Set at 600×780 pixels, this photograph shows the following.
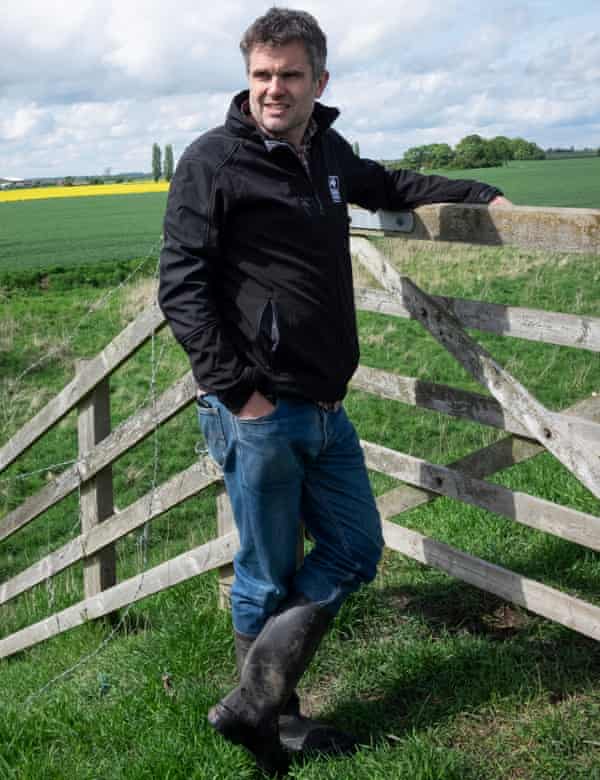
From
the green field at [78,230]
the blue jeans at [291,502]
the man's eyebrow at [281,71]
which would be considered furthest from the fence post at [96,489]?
the green field at [78,230]

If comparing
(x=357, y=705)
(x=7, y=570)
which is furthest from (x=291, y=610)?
(x=7, y=570)

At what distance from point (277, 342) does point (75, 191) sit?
244 feet

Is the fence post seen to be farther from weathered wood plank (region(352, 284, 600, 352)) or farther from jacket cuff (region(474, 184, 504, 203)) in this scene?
jacket cuff (region(474, 184, 504, 203))

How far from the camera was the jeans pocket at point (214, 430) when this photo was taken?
2900 millimetres

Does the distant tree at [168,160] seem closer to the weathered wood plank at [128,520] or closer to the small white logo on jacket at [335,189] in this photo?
the weathered wood plank at [128,520]

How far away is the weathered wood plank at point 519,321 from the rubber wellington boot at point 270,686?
1.00m

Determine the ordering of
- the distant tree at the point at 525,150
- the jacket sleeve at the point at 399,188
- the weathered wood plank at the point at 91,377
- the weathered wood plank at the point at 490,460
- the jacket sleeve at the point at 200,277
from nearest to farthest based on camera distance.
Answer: the jacket sleeve at the point at 200,277 < the jacket sleeve at the point at 399,188 < the weathered wood plank at the point at 490,460 < the weathered wood plank at the point at 91,377 < the distant tree at the point at 525,150

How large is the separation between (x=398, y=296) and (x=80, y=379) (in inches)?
70.0

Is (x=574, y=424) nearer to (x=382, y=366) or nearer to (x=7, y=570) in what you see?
(x=7, y=570)

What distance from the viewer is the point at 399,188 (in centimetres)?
319

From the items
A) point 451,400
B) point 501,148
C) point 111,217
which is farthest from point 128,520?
point 501,148

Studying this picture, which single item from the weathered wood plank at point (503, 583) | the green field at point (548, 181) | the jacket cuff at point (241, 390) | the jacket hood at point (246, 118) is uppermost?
the green field at point (548, 181)

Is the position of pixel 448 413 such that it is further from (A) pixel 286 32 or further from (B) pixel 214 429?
(A) pixel 286 32

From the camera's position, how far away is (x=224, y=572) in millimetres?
4086
